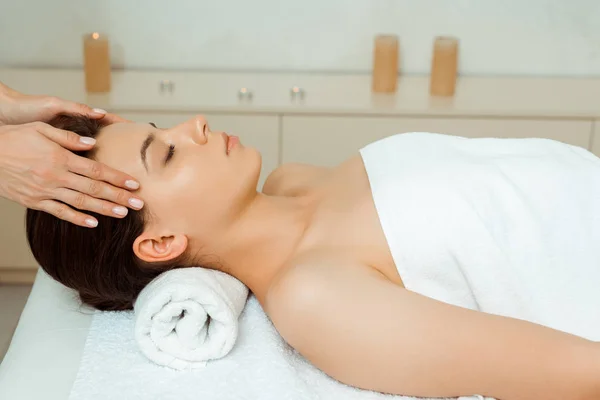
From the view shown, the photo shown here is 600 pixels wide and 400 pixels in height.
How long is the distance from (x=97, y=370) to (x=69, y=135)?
1.41 ft

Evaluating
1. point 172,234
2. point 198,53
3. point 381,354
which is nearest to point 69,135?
point 172,234

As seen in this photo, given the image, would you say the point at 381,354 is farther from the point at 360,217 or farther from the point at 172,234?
the point at 172,234

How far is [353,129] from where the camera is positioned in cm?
259

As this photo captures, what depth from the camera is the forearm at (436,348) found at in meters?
1.31

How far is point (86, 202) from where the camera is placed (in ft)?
4.76

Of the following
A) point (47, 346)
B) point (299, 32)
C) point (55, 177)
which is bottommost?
point (47, 346)

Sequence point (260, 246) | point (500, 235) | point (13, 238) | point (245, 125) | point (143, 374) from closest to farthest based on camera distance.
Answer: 1. point (143, 374)
2. point (500, 235)
3. point (260, 246)
4. point (245, 125)
5. point (13, 238)

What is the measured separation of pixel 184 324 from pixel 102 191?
28 cm

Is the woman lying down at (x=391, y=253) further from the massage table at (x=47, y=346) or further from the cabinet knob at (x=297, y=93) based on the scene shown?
the cabinet knob at (x=297, y=93)

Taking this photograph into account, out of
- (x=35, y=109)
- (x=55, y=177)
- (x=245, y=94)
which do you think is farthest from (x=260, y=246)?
(x=245, y=94)

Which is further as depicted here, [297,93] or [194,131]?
[297,93]

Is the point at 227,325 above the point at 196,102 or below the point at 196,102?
below

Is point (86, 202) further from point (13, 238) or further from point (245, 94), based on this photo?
point (13, 238)

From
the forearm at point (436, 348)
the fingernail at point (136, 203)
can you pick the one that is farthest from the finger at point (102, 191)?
the forearm at point (436, 348)
